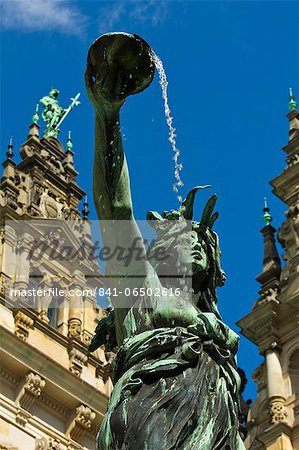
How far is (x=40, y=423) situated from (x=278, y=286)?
924cm

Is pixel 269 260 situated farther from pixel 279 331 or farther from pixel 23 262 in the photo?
pixel 23 262

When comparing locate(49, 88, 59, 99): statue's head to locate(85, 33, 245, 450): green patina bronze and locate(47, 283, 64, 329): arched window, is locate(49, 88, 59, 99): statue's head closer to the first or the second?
locate(47, 283, 64, 329): arched window

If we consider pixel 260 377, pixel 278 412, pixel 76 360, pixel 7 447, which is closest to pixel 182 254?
pixel 7 447

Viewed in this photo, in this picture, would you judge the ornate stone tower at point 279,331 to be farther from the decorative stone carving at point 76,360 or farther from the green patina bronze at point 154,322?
the green patina bronze at point 154,322

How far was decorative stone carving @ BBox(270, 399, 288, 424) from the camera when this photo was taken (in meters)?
26.0

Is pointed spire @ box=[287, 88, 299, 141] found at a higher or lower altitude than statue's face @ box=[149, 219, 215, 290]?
higher

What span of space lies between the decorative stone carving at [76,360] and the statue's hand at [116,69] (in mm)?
17468

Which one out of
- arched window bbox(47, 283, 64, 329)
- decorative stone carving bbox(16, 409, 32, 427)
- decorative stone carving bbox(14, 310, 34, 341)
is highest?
arched window bbox(47, 283, 64, 329)

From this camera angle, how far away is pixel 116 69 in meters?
4.45

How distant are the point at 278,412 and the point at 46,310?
602 cm

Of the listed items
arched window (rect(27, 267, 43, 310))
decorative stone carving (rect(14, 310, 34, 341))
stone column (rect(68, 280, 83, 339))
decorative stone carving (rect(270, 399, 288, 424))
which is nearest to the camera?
decorative stone carving (rect(14, 310, 34, 341))

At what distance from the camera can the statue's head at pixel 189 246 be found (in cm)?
465

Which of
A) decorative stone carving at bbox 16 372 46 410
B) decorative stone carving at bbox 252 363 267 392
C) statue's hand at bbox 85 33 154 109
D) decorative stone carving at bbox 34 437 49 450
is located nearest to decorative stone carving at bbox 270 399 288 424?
decorative stone carving at bbox 252 363 267 392

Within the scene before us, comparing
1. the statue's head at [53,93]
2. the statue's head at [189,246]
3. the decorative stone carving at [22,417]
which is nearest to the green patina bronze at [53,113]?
the statue's head at [53,93]
